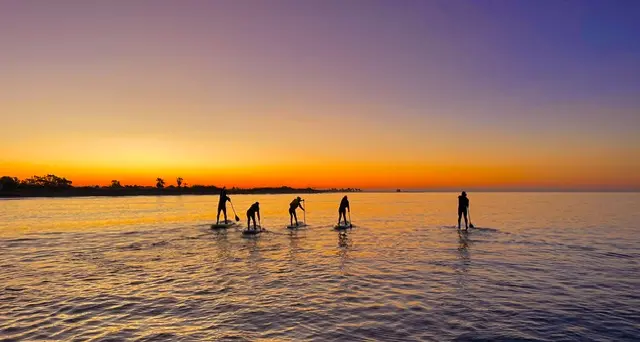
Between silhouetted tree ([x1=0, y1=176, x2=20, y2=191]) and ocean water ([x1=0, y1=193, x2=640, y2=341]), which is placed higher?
silhouetted tree ([x1=0, y1=176, x2=20, y2=191])

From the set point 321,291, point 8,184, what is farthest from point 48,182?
point 321,291

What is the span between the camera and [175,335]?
9484 millimetres

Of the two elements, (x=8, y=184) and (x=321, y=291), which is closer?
(x=321, y=291)

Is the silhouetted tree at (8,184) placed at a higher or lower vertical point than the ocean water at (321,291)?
higher

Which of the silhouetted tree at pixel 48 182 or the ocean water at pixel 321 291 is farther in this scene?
the silhouetted tree at pixel 48 182

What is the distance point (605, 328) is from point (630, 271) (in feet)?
30.7

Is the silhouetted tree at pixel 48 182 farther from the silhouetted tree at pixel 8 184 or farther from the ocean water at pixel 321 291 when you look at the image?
the ocean water at pixel 321 291

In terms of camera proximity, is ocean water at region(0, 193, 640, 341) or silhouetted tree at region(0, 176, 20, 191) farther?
silhouetted tree at region(0, 176, 20, 191)

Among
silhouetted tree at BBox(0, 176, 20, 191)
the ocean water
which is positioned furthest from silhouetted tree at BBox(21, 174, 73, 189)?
the ocean water

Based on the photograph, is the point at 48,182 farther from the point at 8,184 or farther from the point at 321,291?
the point at 321,291

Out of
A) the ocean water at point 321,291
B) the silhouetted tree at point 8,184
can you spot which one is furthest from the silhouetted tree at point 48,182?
the ocean water at point 321,291

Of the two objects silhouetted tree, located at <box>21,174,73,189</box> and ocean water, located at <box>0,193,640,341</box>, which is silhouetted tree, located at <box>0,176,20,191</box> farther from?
ocean water, located at <box>0,193,640,341</box>

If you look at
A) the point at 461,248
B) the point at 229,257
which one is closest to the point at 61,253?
the point at 229,257

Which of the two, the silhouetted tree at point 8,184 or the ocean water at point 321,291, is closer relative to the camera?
the ocean water at point 321,291
